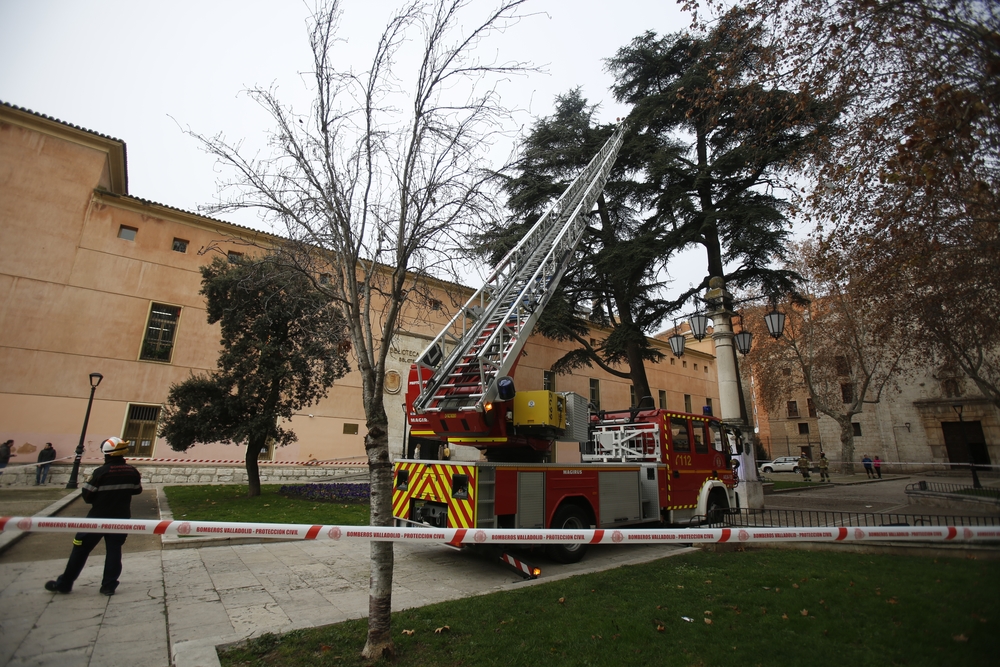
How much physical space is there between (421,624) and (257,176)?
5066mm

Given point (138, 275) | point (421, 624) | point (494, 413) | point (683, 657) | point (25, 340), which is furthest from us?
point (138, 275)

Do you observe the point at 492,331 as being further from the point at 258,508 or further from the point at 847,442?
the point at 847,442

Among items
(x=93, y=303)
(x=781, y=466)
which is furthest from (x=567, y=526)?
(x=781, y=466)

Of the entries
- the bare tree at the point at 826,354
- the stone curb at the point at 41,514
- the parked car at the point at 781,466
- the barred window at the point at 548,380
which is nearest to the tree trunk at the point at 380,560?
the stone curb at the point at 41,514

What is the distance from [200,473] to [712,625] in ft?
67.3

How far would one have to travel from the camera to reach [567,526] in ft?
25.3

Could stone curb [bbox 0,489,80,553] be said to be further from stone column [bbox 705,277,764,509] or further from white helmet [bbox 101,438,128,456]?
stone column [bbox 705,277,764,509]

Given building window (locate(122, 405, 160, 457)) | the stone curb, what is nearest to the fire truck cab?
the stone curb

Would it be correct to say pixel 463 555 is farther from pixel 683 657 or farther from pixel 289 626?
pixel 683 657

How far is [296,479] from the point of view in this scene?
68.9 feet

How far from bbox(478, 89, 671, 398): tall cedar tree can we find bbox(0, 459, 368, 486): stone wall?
12.2 meters

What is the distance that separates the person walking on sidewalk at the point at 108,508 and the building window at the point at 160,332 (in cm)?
1689

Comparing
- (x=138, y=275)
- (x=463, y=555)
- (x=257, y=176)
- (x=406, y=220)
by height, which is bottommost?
(x=463, y=555)

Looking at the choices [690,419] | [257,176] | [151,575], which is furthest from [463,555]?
[257,176]
